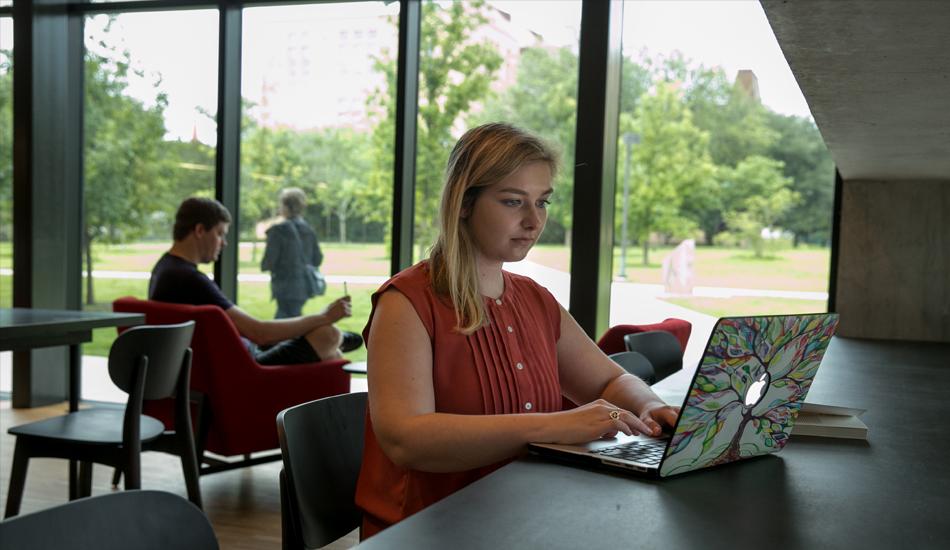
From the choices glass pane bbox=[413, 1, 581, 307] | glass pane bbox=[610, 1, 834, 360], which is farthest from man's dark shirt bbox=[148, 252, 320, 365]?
glass pane bbox=[610, 1, 834, 360]

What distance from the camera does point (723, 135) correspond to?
4961mm

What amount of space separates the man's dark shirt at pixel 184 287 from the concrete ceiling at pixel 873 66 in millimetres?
2635

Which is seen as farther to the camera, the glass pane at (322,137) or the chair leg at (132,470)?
the glass pane at (322,137)

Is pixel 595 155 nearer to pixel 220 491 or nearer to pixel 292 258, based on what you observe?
pixel 292 258

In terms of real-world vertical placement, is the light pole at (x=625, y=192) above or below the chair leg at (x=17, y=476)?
above

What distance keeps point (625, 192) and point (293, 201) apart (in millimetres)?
2169

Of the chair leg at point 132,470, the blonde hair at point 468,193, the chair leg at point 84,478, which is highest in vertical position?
the blonde hair at point 468,193

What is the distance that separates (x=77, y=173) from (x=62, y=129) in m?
0.32

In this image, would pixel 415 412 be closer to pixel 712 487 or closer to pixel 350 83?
pixel 712 487

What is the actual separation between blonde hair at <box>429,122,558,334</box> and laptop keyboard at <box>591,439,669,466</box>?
0.37m

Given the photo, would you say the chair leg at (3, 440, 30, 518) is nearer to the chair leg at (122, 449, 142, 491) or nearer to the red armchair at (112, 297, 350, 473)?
the chair leg at (122, 449, 142, 491)

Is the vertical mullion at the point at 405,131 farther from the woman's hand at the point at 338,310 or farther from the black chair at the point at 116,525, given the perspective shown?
the black chair at the point at 116,525

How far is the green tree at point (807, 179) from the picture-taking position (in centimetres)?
473

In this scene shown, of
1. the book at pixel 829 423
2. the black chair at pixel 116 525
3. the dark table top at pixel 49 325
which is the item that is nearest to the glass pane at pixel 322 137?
the dark table top at pixel 49 325
